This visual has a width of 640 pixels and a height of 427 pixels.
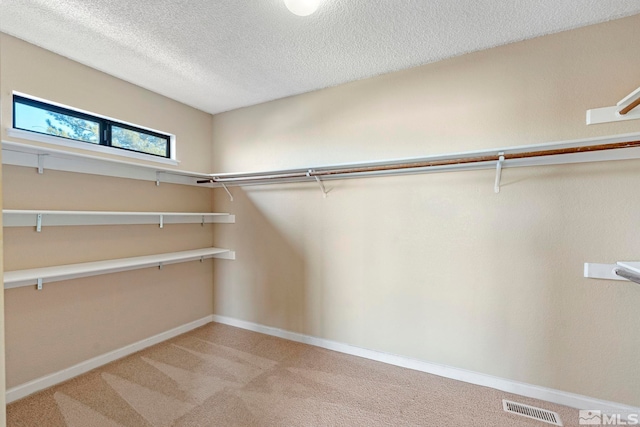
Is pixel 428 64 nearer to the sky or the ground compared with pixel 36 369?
nearer to the sky

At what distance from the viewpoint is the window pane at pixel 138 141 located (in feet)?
9.05

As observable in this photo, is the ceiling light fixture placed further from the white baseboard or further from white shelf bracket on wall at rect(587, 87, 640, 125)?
the white baseboard

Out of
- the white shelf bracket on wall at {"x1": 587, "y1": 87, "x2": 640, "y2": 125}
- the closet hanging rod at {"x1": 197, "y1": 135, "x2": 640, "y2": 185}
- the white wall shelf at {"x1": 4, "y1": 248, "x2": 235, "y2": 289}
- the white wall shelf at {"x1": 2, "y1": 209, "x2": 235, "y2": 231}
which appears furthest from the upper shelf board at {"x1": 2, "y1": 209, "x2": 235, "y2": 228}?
the white shelf bracket on wall at {"x1": 587, "y1": 87, "x2": 640, "y2": 125}

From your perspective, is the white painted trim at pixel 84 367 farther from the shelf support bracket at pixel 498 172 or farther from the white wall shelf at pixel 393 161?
the shelf support bracket at pixel 498 172

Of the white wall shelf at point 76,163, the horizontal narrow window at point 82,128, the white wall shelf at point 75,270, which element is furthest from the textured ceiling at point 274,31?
the white wall shelf at point 75,270

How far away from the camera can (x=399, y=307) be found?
8.45ft

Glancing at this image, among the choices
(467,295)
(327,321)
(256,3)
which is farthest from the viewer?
(327,321)

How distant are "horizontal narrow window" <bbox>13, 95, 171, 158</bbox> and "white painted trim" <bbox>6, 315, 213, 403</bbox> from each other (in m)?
1.82

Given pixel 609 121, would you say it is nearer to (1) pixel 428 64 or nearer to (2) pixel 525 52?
(2) pixel 525 52

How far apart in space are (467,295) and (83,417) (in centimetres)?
275

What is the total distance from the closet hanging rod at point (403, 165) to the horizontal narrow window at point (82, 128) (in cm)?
64

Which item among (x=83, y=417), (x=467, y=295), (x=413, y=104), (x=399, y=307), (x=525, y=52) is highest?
(x=525, y=52)

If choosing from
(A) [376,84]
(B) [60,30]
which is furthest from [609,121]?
(B) [60,30]

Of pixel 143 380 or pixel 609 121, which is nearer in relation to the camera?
pixel 609 121
